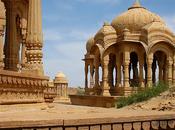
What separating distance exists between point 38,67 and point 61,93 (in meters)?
22.5

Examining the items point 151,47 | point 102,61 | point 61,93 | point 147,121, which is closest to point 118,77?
point 102,61

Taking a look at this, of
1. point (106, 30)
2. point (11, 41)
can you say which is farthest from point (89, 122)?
point (106, 30)

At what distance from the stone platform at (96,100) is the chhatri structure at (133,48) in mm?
718

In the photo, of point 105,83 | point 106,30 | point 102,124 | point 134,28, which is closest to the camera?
point 102,124

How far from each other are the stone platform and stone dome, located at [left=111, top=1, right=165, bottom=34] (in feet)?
16.3

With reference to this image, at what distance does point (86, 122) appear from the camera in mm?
4277

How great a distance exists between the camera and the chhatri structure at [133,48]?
21812 millimetres

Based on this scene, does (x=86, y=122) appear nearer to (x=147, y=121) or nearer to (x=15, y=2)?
(x=147, y=121)

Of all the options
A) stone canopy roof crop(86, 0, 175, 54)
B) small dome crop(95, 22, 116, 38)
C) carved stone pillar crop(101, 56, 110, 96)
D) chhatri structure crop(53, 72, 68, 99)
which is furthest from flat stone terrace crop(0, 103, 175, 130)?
chhatri structure crop(53, 72, 68, 99)

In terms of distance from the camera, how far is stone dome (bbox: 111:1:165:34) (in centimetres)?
2334

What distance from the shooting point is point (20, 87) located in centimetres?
880

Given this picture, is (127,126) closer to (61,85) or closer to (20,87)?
(20,87)

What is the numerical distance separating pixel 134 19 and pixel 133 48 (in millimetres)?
2256

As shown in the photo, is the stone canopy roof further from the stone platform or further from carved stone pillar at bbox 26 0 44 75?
carved stone pillar at bbox 26 0 44 75
